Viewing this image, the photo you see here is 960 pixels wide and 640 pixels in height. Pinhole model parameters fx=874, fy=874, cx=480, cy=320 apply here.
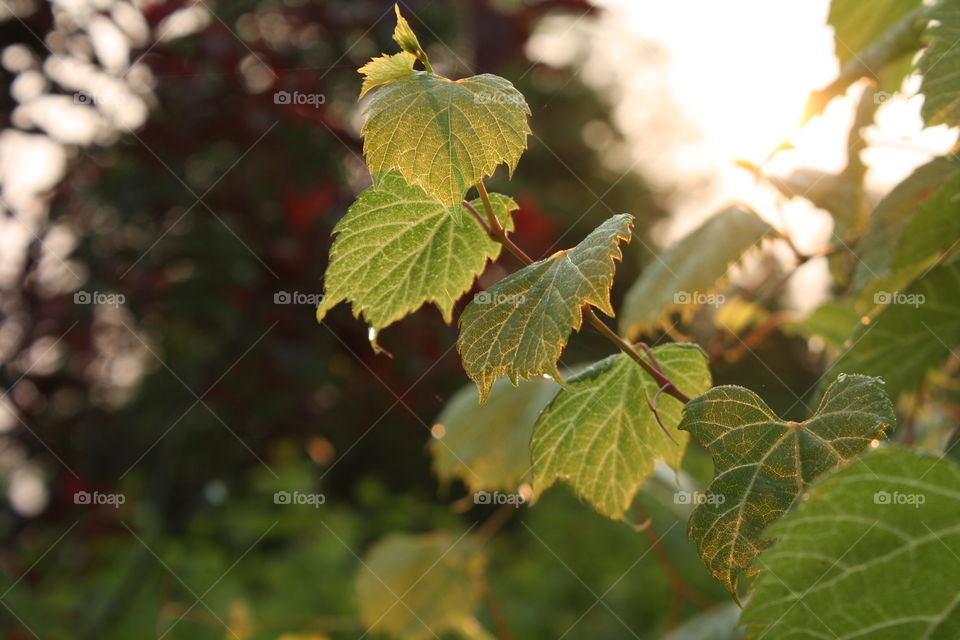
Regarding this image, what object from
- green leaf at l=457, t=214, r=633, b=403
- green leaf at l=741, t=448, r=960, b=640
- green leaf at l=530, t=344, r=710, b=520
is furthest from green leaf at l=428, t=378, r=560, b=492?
green leaf at l=741, t=448, r=960, b=640

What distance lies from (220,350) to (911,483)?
218 cm

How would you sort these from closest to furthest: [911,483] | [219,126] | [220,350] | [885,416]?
[911,483]
[885,416]
[219,126]
[220,350]

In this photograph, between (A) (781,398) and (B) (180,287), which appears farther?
(A) (781,398)

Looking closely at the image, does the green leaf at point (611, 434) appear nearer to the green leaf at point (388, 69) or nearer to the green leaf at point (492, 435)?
the green leaf at point (388, 69)

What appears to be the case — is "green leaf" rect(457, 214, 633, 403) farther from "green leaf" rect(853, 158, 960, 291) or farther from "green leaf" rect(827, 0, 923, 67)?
"green leaf" rect(827, 0, 923, 67)

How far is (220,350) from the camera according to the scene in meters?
2.36

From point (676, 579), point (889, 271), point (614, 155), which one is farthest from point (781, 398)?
point (889, 271)

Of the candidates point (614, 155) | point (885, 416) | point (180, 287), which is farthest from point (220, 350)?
point (614, 155)

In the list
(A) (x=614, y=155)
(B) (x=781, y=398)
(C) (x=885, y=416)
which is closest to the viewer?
(C) (x=885, y=416)

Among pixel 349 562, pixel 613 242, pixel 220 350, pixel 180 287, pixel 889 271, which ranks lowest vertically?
pixel 349 562

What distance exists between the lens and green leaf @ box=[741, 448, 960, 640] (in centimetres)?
37

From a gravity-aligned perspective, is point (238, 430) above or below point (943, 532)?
below

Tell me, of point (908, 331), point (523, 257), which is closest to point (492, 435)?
point (908, 331)

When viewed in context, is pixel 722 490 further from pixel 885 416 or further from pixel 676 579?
pixel 676 579
